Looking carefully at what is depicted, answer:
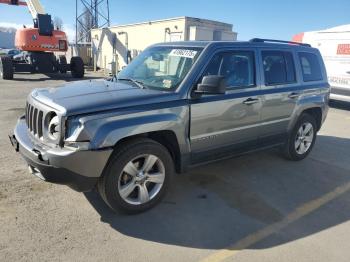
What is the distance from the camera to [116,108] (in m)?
3.37

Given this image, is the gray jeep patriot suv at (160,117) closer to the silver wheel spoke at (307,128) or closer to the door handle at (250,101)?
the door handle at (250,101)

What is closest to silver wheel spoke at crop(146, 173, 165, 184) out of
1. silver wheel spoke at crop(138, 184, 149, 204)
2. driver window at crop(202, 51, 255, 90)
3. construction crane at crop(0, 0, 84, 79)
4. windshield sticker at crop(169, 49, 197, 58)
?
silver wheel spoke at crop(138, 184, 149, 204)

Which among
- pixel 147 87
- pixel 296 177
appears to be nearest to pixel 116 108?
pixel 147 87

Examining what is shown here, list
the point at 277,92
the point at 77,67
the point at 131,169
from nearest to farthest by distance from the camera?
the point at 131,169 → the point at 277,92 → the point at 77,67

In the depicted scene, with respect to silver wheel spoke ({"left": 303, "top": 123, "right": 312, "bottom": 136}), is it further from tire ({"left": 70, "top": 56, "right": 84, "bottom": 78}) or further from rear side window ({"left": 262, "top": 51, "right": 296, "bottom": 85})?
tire ({"left": 70, "top": 56, "right": 84, "bottom": 78})

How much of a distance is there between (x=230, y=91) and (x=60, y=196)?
99.4 inches

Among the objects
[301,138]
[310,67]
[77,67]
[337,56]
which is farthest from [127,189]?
[77,67]

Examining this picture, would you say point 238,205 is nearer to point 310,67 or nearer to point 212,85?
point 212,85

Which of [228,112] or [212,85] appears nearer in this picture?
[212,85]

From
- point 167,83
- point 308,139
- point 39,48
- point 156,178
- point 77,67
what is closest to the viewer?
point 156,178

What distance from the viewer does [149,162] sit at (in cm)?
372

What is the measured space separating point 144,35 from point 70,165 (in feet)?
62.6

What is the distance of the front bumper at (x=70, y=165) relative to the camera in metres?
3.15

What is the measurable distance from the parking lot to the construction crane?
42.6 ft
